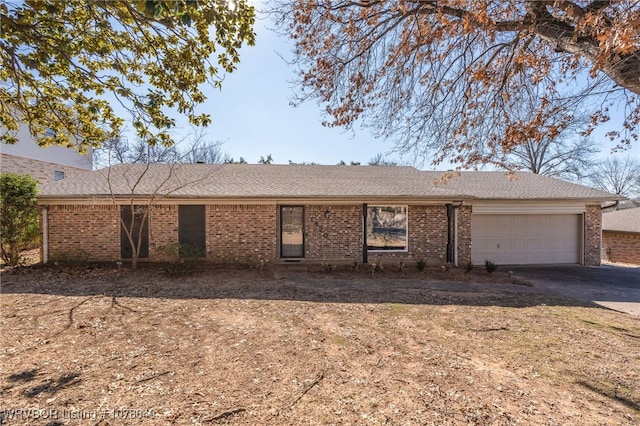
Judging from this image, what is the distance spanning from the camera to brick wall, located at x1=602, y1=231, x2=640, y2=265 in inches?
567

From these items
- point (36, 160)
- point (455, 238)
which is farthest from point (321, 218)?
point (36, 160)

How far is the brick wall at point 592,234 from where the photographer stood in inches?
441

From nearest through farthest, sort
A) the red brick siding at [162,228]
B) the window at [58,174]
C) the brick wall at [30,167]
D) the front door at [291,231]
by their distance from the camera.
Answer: the red brick siding at [162,228] → the front door at [291,231] → the brick wall at [30,167] → the window at [58,174]

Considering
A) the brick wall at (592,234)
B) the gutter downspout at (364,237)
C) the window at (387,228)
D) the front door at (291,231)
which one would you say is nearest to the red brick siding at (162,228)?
the front door at (291,231)

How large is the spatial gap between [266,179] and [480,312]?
843 centimetres

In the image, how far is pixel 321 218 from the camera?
1022 centimetres

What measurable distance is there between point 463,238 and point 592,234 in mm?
5406

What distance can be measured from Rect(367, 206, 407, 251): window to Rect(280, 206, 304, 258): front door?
7.93ft

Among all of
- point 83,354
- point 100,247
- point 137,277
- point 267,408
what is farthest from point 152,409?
point 100,247

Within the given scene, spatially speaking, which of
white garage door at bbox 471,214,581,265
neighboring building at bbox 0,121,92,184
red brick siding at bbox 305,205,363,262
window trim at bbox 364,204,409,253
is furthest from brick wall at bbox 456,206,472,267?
neighboring building at bbox 0,121,92,184

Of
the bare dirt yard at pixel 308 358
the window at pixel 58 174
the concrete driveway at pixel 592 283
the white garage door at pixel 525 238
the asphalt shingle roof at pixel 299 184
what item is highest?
the window at pixel 58 174

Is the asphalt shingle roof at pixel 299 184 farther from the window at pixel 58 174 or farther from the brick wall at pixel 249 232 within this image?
the window at pixel 58 174

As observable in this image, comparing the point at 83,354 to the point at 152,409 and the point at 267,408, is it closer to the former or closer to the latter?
the point at 152,409

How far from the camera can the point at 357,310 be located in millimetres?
5812
